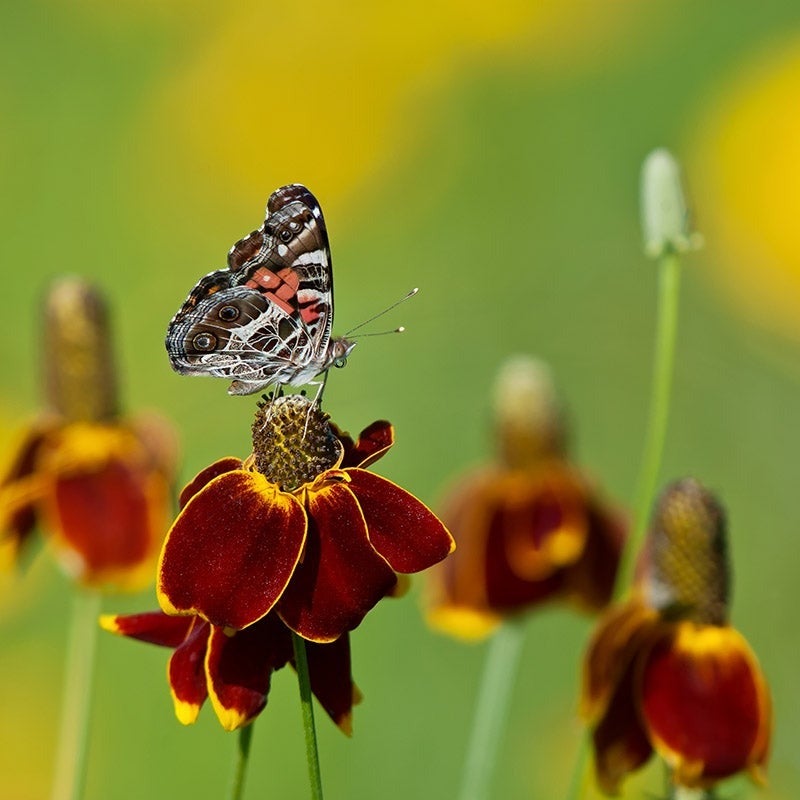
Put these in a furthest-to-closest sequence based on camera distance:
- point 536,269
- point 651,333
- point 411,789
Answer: point 536,269
point 651,333
point 411,789

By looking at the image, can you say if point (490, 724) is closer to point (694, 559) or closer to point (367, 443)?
point (694, 559)

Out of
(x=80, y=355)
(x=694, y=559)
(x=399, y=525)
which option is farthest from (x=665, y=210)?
(x=80, y=355)

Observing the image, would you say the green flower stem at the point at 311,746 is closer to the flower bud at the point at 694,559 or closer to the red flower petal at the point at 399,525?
the red flower petal at the point at 399,525

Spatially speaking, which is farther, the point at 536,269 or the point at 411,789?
the point at 536,269

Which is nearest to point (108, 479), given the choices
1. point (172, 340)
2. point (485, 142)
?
point (172, 340)

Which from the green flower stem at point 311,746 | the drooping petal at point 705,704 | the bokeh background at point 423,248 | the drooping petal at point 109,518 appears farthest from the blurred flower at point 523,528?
the bokeh background at point 423,248

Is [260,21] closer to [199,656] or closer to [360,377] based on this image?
[360,377]

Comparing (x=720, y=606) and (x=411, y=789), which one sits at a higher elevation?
(x=720, y=606)
